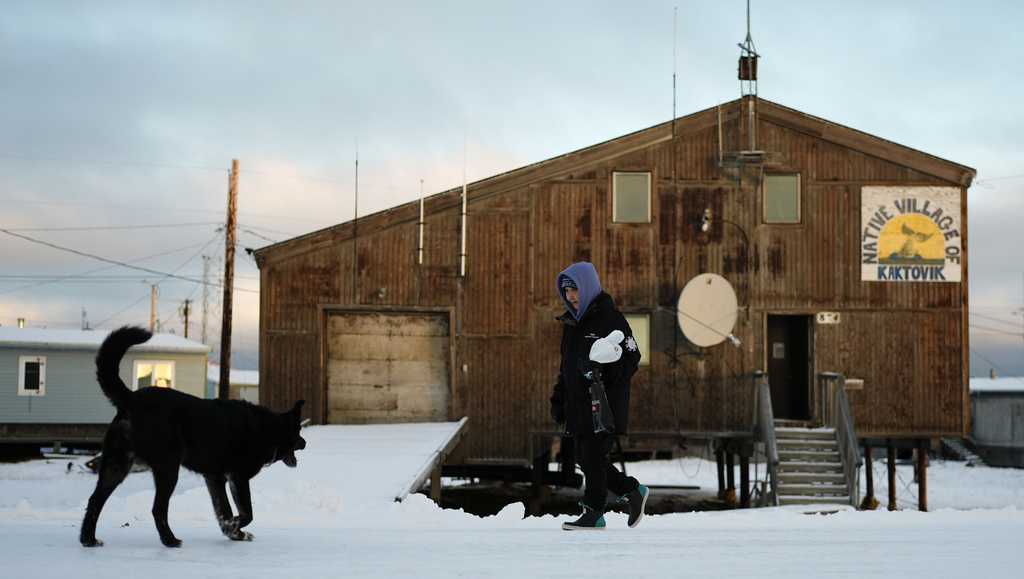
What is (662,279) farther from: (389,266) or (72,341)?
(72,341)

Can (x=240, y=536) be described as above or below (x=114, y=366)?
below

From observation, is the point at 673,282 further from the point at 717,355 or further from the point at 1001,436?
the point at 1001,436

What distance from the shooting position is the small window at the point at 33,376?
34188 mm

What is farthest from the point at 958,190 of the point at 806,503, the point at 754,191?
the point at 806,503

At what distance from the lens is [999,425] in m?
43.5

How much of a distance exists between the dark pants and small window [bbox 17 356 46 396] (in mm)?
32281

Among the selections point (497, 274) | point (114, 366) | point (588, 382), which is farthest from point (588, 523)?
point (497, 274)

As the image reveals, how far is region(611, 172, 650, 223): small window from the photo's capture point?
70.9 ft

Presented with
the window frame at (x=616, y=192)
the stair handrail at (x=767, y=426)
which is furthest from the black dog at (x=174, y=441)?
the window frame at (x=616, y=192)

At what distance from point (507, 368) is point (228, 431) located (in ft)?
51.1

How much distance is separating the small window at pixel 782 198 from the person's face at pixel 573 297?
50.9ft

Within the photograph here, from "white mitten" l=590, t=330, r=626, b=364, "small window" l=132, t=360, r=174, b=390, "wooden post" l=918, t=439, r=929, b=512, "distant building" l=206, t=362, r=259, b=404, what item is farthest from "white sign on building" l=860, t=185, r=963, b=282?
"distant building" l=206, t=362, r=259, b=404

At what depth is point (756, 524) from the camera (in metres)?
7.34

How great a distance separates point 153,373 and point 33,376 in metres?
4.14
